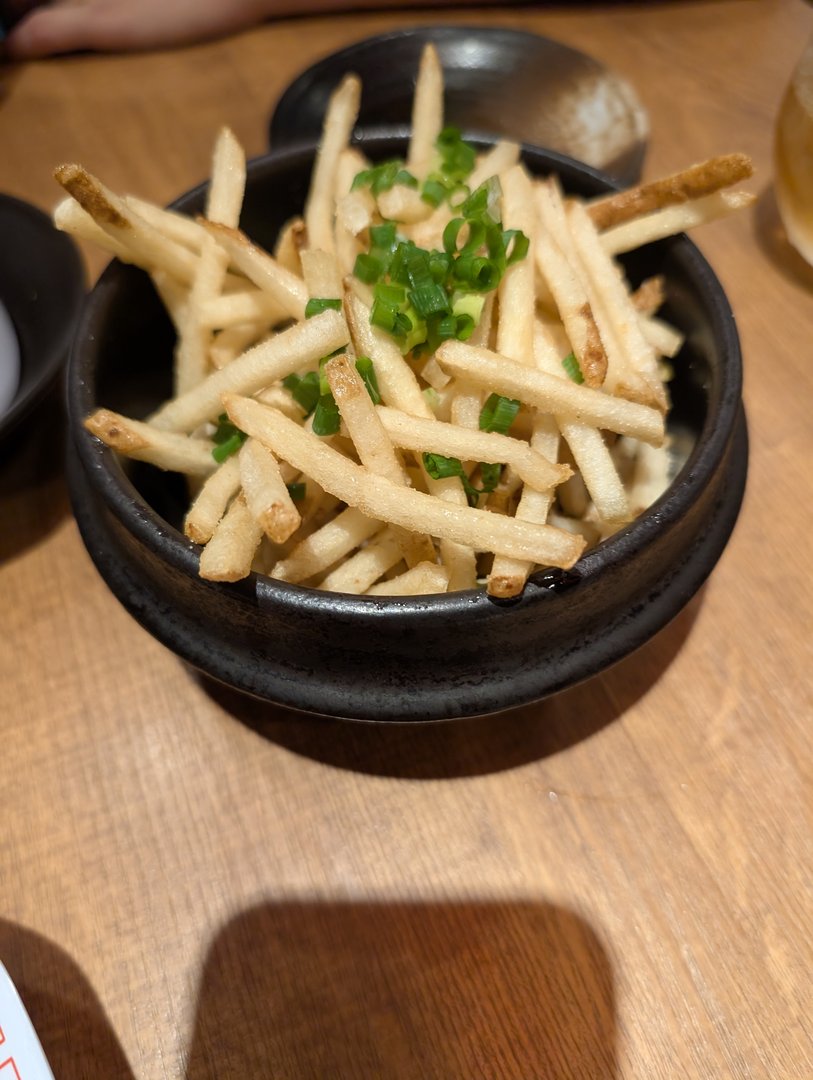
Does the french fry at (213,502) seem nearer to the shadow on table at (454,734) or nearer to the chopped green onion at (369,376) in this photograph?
the chopped green onion at (369,376)

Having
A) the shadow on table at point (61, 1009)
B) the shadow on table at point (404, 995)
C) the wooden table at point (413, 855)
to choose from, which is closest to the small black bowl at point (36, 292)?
the wooden table at point (413, 855)

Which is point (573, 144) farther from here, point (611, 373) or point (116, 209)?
point (116, 209)

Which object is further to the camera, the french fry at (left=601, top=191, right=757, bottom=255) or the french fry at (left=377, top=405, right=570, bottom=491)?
the french fry at (left=601, top=191, right=757, bottom=255)

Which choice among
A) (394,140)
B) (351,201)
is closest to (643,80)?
(394,140)

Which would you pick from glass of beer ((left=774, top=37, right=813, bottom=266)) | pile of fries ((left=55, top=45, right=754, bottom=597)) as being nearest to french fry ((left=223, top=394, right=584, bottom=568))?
pile of fries ((left=55, top=45, right=754, bottom=597))

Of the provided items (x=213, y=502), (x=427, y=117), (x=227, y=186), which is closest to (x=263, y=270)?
(x=227, y=186)

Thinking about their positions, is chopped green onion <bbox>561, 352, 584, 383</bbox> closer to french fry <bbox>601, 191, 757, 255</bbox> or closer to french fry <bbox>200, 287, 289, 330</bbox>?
french fry <bbox>601, 191, 757, 255</bbox>
